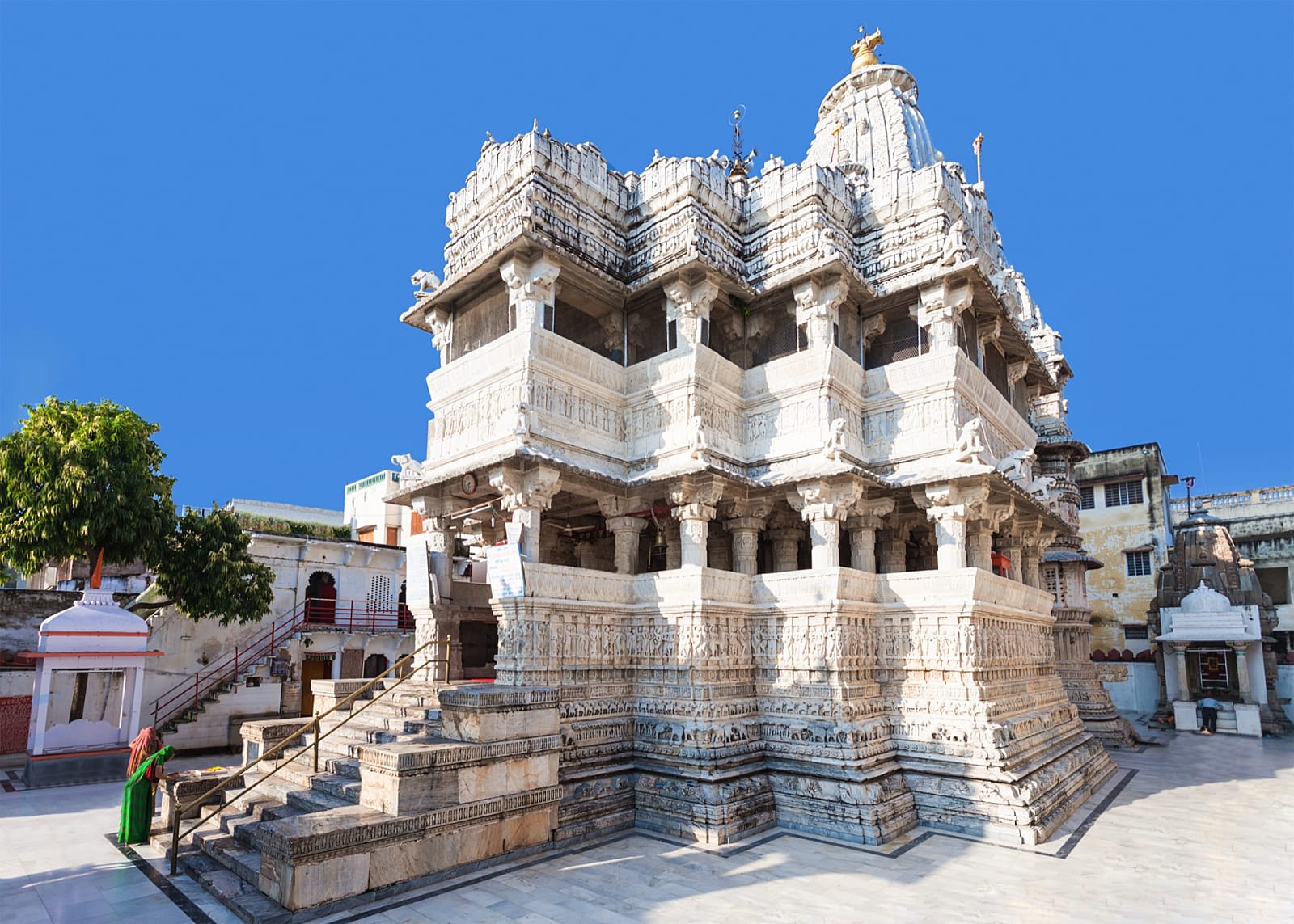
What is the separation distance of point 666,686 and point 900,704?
341cm

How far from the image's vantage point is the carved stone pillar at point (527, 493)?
11078mm

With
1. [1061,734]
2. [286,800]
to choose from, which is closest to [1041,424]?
[1061,734]

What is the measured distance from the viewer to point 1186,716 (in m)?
24.2

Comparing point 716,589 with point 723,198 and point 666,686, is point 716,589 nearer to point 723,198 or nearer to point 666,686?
point 666,686

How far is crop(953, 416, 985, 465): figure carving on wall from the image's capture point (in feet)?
37.5

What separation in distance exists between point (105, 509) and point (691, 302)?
11783 mm

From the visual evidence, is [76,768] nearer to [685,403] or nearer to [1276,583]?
[685,403]

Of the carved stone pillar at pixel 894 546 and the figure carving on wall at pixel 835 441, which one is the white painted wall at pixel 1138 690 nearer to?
the carved stone pillar at pixel 894 546

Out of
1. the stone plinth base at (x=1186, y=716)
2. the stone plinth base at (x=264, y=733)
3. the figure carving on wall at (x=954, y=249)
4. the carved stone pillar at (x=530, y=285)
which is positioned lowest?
the stone plinth base at (x=1186, y=716)

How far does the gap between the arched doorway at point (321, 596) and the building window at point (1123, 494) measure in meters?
30.0

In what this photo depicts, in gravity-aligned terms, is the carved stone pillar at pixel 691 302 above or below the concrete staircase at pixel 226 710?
above

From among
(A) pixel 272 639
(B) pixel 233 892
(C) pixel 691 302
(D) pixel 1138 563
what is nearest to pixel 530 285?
(C) pixel 691 302

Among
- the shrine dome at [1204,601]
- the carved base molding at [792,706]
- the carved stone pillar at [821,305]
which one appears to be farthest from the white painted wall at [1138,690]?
the carved stone pillar at [821,305]

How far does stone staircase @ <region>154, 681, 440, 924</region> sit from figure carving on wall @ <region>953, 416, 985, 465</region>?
8.17 m
